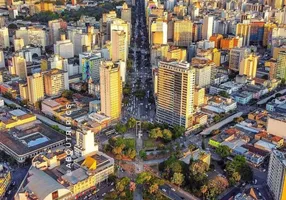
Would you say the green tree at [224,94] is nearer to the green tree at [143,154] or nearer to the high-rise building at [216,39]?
the green tree at [143,154]

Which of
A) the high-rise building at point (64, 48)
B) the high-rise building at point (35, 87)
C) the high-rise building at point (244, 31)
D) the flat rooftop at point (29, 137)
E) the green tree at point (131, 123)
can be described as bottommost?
the flat rooftop at point (29, 137)

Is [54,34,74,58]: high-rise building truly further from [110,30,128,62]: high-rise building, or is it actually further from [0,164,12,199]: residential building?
[0,164,12,199]: residential building

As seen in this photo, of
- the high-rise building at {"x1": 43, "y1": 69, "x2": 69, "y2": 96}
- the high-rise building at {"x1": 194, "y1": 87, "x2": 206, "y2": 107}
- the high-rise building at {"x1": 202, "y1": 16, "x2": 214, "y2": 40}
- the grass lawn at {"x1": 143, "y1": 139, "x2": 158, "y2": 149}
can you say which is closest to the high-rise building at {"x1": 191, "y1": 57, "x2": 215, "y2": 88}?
the high-rise building at {"x1": 194, "y1": 87, "x2": 206, "y2": 107}

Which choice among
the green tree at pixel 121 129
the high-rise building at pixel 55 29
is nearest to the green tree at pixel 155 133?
the green tree at pixel 121 129

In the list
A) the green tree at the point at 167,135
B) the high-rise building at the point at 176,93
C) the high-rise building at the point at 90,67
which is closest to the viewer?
the green tree at the point at 167,135

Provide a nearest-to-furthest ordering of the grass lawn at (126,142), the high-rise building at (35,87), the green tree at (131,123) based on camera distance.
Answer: the grass lawn at (126,142)
the green tree at (131,123)
the high-rise building at (35,87)
